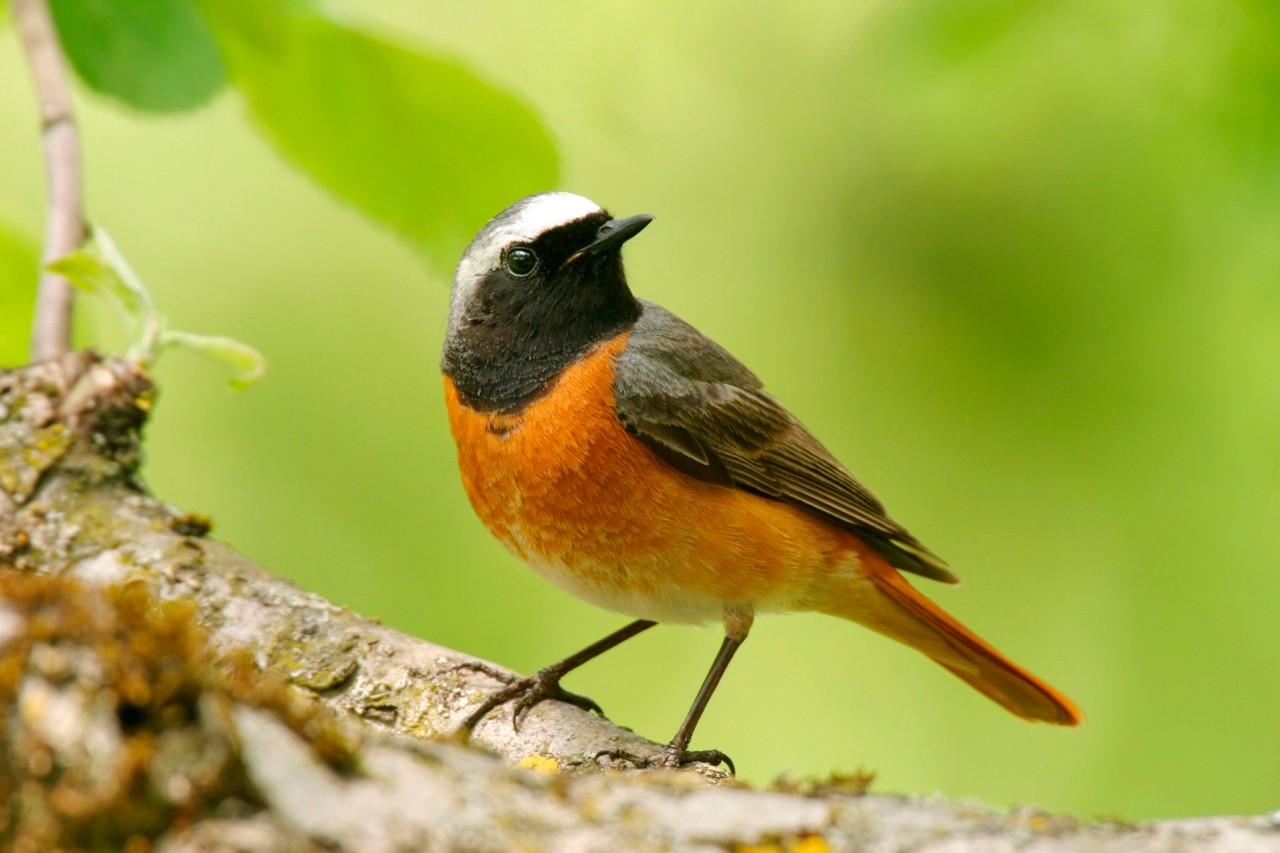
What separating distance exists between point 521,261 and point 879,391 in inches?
110

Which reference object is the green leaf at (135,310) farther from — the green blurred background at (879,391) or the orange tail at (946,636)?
the orange tail at (946,636)

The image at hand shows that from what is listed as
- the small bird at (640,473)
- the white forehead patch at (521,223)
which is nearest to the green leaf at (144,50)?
the white forehead patch at (521,223)

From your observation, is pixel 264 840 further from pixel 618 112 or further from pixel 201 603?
pixel 618 112

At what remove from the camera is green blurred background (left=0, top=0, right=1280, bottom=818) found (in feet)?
16.2

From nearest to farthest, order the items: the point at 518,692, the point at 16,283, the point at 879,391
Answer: the point at 518,692 < the point at 16,283 < the point at 879,391

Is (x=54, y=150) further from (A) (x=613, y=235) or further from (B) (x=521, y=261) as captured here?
(A) (x=613, y=235)

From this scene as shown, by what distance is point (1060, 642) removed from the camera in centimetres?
630

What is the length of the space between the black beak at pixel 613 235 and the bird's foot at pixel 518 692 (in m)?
1.49

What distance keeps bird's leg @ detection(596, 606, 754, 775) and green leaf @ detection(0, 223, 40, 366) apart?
2.43 m

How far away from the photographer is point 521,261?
4332mm

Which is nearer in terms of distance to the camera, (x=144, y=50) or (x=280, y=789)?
(x=280, y=789)

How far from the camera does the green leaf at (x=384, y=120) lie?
3.48 m

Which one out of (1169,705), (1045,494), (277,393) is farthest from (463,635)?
(1169,705)

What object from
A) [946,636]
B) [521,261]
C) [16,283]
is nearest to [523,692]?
[521,261]
